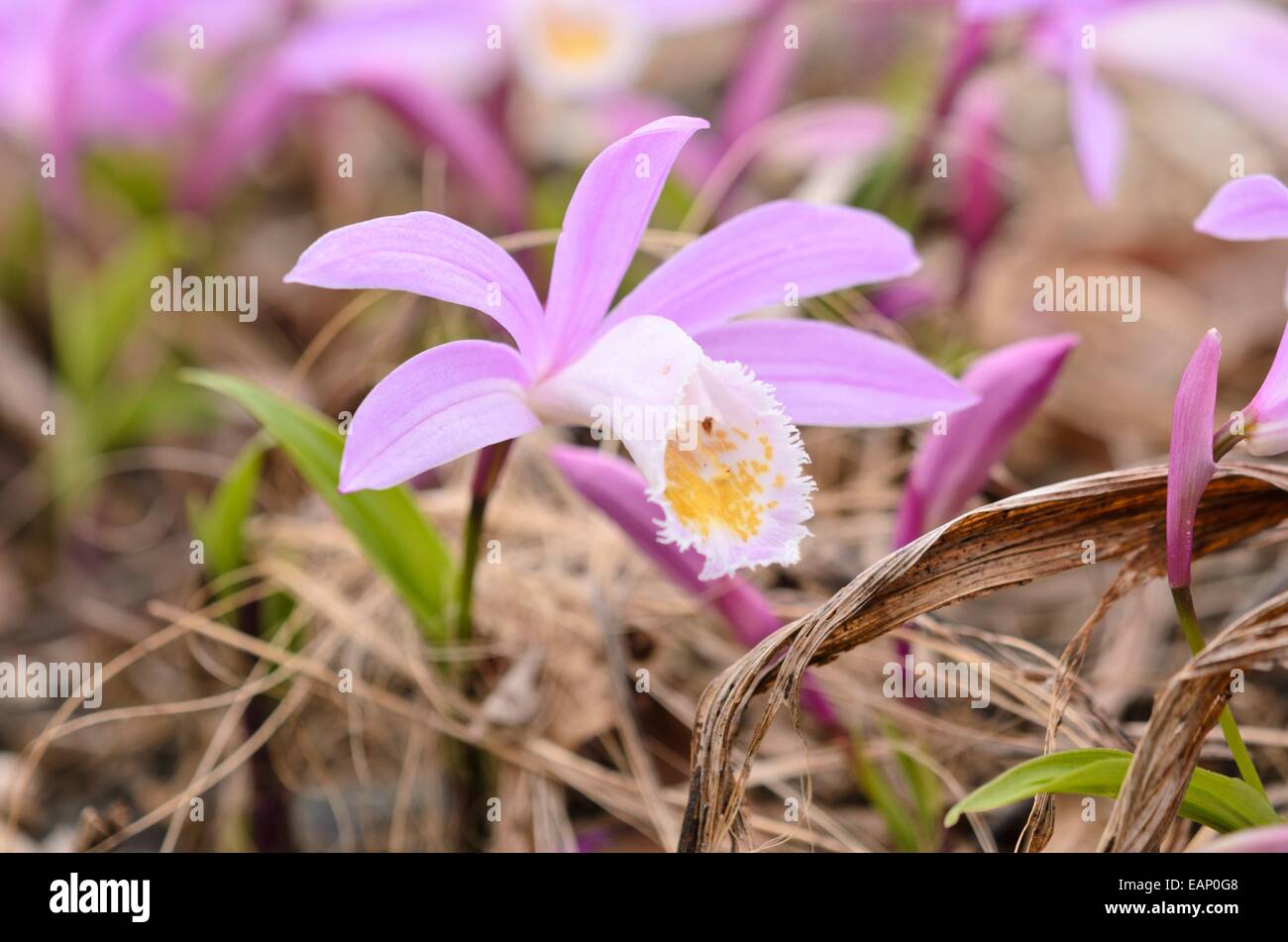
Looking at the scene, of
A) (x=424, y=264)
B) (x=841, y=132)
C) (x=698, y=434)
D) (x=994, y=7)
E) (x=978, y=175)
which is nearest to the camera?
(x=424, y=264)

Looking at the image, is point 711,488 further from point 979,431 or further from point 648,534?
point 979,431

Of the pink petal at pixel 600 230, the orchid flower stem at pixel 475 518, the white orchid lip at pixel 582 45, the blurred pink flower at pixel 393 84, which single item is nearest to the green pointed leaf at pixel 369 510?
the orchid flower stem at pixel 475 518

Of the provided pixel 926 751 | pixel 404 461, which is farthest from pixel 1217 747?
pixel 404 461

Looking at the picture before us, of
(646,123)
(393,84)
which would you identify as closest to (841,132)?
(646,123)

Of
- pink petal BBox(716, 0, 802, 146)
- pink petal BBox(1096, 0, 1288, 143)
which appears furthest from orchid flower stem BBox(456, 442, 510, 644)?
pink petal BBox(1096, 0, 1288, 143)

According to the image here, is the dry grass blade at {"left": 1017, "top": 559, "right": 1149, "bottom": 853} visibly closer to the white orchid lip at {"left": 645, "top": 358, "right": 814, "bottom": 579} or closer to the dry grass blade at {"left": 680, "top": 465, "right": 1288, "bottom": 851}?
the dry grass blade at {"left": 680, "top": 465, "right": 1288, "bottom": 851}
